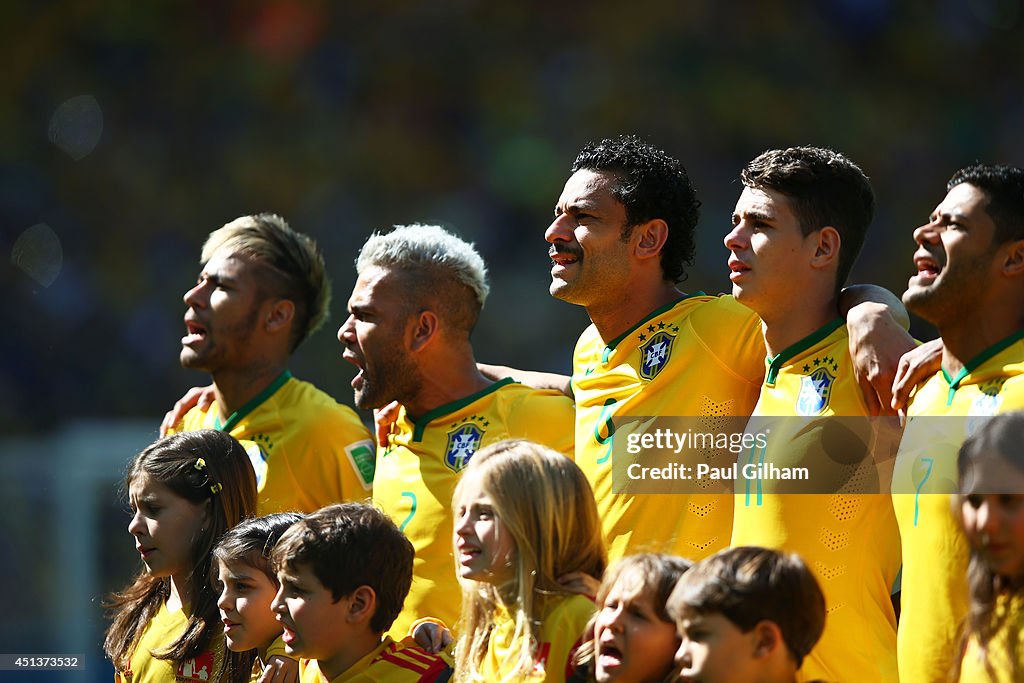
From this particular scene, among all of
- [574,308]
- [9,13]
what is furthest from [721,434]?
[9,13]

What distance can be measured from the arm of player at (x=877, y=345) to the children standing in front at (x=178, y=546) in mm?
1715

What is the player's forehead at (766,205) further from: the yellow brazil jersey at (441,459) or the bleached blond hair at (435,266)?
the bleached blond hair at (435,266)

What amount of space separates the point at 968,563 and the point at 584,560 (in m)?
0.80

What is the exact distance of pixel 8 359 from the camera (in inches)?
327

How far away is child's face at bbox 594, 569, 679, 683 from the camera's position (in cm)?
270

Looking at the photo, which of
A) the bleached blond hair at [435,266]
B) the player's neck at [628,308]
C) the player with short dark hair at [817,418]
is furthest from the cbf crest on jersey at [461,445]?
the player with short dark hair at [817,418]

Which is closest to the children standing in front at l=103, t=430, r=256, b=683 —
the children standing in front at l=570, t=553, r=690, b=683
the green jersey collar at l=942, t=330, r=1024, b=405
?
the children standing in front at l=570, t=553, r=690, b=683

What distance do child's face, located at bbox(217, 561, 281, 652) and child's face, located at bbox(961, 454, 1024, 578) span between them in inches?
67.4

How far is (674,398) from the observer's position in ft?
12.1

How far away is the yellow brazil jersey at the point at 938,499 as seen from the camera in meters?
3.02

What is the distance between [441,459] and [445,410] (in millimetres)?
174

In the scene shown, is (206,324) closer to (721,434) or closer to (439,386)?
(439,386)

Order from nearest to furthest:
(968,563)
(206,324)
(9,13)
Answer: (968,563) < (206,324) < (9,13)

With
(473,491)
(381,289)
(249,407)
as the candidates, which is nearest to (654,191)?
(381,289)
